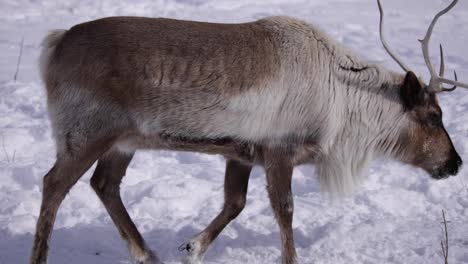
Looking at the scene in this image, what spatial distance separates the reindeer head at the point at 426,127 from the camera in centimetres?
468

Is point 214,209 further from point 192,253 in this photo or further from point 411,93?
point 411,93

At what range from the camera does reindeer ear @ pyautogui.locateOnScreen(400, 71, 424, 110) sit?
461cm

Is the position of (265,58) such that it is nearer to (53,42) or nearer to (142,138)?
(142,138)

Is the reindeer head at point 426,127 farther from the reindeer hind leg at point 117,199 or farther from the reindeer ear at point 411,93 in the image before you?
the reindeer hind leg at point 117,199

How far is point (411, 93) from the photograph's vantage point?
15.4 feet

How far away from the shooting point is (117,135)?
428 cm

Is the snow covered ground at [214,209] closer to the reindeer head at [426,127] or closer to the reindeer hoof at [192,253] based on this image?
the reindeer hoof at [192,253]

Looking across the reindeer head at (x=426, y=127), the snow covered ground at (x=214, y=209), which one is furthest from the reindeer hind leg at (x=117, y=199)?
the reindeer head at (x=426, y=127)

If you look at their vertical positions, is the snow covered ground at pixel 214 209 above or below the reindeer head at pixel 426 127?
below

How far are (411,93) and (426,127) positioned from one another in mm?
295

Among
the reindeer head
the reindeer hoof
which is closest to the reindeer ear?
the reindeer head

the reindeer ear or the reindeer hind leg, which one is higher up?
the reindeer ear

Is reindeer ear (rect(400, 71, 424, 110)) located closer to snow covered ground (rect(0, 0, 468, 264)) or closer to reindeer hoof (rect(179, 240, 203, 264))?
snow covered ground (rect(0, 0, 468, 264))

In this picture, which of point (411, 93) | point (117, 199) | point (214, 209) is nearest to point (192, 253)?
point (117, 199)
